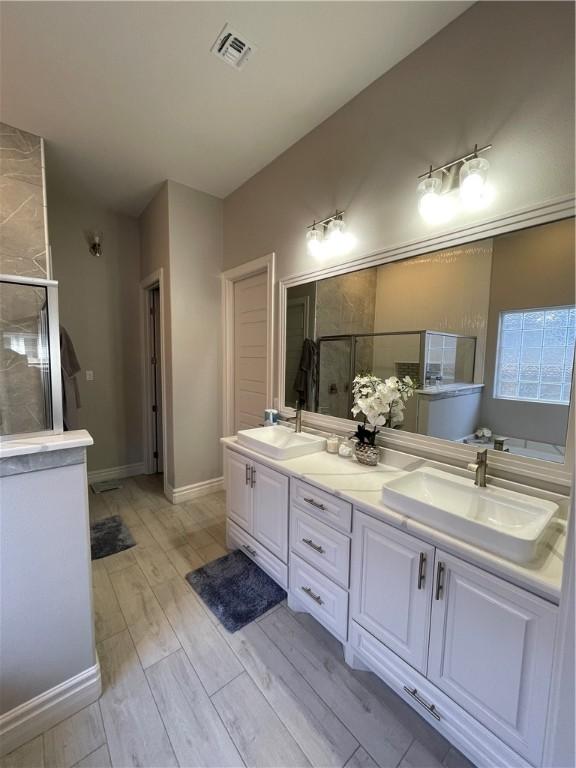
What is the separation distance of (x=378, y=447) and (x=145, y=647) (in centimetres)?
158

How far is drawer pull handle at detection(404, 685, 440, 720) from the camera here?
1137 mm

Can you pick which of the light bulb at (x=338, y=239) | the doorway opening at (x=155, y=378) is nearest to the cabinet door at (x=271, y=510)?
the light bulb at (x=338, y=239)

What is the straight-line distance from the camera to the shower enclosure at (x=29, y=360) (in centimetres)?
130

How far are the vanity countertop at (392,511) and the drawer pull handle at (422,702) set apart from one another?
629 mm

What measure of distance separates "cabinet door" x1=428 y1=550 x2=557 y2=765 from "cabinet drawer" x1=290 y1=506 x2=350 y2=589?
0.41 meters

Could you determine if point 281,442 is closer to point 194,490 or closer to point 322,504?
point 322,504

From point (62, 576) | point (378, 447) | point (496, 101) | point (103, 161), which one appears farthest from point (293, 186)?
point (62, 576)

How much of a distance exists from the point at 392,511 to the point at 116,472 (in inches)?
135

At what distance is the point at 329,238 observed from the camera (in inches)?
80.4

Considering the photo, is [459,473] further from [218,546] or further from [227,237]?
[227,237]

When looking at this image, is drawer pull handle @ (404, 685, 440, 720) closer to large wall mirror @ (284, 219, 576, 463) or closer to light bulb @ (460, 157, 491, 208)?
large wall mirror @ (284, 219, 576, 463)

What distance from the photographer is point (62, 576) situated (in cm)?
121

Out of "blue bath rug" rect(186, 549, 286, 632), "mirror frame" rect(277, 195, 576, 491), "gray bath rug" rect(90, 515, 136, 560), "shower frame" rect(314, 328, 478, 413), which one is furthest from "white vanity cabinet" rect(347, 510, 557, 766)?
"gray bath rug" rect(90, 515, 136, 560)

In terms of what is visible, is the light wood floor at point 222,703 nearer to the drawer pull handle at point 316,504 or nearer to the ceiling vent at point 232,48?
the drawer pull handle at point 316,504
